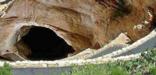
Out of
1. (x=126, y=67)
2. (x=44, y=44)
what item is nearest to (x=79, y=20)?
(x=44, y=44)

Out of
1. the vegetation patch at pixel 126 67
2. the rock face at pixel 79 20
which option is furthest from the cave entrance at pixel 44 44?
the vegetation patch at pixel 126 67

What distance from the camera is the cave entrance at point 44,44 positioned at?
10.1m

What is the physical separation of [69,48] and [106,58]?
119 inches

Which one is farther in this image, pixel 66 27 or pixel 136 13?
pixel 66 27

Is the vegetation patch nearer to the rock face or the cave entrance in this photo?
the rock face

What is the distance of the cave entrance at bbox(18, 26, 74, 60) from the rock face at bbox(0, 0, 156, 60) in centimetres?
25

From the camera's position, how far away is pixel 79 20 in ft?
31.7

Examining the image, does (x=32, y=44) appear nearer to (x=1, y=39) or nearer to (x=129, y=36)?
(x=1, y=39)

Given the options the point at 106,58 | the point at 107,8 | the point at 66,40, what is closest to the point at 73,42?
the point at 66,40

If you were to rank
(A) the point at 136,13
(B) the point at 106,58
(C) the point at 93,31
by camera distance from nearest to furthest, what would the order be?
(B) the point at 106,58 → (A) the point at 136,13 → (C) the point at 93,31

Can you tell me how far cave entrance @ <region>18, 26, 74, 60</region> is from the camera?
10.1 m

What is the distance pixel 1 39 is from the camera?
9750 millimetres

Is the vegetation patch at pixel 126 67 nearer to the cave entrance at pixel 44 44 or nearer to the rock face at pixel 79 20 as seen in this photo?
the rock face at pixel 79 20

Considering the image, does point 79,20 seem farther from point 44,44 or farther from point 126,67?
point 126,67
